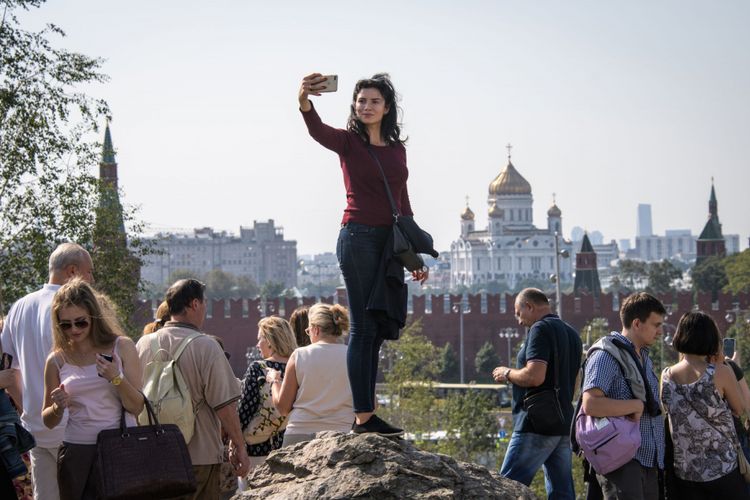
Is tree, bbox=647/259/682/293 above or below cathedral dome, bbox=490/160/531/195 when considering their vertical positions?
below

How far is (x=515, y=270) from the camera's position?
504 ft

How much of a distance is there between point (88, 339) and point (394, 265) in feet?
3.41

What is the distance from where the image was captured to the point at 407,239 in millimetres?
5059

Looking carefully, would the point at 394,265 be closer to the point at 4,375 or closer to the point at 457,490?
the point at 457,490

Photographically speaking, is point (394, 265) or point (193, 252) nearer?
point (394, 265)

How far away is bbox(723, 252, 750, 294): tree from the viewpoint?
64.8 meters

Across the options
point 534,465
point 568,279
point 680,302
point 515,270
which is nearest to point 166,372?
point 534,465

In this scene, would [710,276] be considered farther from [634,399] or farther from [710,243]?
[634,399]

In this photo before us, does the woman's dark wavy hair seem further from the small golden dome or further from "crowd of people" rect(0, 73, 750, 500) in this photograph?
the small golden dome

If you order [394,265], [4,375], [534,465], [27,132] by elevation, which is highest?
[27,132]

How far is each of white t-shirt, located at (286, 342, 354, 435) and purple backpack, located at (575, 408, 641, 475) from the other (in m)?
0.98

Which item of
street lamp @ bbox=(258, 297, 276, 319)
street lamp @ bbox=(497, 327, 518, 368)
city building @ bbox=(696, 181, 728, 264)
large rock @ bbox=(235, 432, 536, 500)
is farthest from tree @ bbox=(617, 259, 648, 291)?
large rock @ bbox=(235, 432, 536, 500)

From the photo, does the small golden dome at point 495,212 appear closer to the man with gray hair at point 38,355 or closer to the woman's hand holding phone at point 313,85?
the man with gray hair at point 38,355

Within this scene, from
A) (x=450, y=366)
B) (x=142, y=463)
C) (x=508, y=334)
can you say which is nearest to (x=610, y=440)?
(x=142, y=463)
